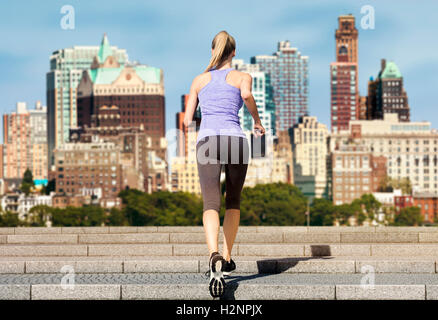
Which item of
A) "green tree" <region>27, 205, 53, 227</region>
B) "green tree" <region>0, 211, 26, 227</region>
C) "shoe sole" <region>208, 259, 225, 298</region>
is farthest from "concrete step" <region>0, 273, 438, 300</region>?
"green tree" <region>27, 205, 53, 227</region>

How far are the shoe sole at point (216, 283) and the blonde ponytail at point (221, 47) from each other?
93.5 inches

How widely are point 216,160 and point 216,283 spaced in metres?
1.41

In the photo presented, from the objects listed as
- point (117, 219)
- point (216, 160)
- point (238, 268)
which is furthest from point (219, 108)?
point (117, 219)

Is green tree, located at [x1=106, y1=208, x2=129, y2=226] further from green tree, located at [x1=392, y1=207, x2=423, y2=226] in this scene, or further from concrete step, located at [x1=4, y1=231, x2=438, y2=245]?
concrete step, located at [x1=4, y1=231, x2=438, y2=245]

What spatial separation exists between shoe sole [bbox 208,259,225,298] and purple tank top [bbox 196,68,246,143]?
1493mm

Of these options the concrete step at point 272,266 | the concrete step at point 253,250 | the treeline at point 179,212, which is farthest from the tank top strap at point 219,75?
the treeline at point 179,212

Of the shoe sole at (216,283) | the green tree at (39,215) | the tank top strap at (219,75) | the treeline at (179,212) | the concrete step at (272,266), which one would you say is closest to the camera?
the shoe sole at (216,283)

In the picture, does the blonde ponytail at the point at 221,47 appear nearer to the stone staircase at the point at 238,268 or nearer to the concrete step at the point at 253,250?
the stone staircase at the point at 238,268

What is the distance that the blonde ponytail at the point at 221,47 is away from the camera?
10289 millimetres

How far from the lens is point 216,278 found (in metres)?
9.16

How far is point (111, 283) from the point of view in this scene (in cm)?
1008

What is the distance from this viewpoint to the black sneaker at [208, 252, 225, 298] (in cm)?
910
